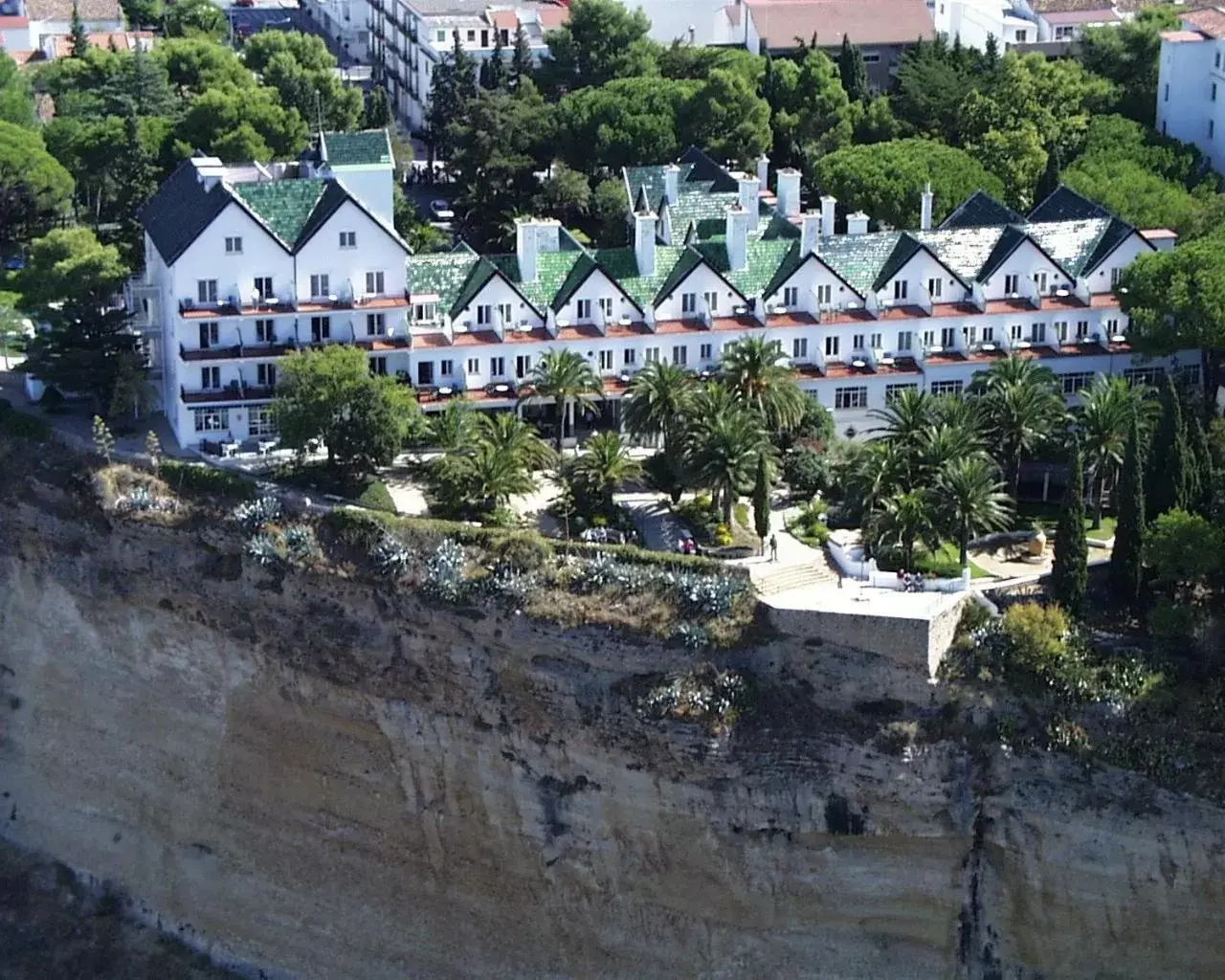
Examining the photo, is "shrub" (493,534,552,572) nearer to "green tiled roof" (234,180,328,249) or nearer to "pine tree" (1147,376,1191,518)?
"green tiled roof" (234,180,328,249)

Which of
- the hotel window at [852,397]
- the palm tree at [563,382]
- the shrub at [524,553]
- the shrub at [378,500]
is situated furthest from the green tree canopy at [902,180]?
the shrub at [524,553]

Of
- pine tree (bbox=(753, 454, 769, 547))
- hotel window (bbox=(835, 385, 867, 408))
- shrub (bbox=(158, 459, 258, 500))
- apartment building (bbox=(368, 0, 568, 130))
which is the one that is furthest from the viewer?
apartment building (bbox=(368, 0, 568, 130))

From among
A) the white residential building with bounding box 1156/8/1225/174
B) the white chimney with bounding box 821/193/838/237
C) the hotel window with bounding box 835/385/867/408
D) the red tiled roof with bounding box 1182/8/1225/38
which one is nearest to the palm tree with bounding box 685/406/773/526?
the hotel window with bounding box 835/385/867/408

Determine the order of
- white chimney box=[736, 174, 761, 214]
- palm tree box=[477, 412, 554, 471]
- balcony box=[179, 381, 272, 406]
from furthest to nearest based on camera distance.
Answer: white chimney box=[736, 174, 761, 214], balcony box=[179, 381, 272, 406], palm tree box=[477, 412, 554, 471]

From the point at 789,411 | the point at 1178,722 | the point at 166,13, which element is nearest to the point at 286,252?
the point at 789,411

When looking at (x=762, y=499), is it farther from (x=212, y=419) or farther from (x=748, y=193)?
(x=748, y=193)

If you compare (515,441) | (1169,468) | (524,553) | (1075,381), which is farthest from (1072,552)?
(515,441)

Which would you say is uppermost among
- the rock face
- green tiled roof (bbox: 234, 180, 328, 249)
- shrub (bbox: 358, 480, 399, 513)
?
green tiled roof (bbox: 234, 180, 328, 249)
